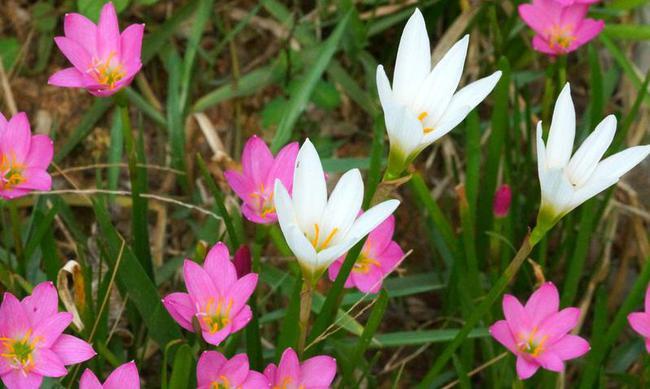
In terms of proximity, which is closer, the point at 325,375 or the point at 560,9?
the point at 325,375

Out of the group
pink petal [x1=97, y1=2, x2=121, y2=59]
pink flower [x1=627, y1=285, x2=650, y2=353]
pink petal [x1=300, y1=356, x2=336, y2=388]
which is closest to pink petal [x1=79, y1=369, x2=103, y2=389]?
pink petal [x1=300, y1=356, x2=336, y2=388]

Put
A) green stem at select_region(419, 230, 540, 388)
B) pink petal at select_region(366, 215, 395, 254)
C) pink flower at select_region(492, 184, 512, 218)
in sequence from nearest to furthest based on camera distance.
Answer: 1. green stem at select_region(419, 230, 540, 388)
2. pink petal at select_region(366, 215, 395, 254)
3. pink flower at select_region(492, 184, 512, 218)

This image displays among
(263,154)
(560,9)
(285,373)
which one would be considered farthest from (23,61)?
(285,373)

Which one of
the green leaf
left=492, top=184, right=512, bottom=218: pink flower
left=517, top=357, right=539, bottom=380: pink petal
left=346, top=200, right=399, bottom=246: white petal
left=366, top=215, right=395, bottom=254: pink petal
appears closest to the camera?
left=346, top=200, right=399, bottom=246: white petal

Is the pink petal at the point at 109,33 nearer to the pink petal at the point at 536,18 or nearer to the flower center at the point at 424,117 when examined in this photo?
the flower center at the point at 424,117

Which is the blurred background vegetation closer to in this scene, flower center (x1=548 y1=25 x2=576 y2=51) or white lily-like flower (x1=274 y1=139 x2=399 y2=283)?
flower center (x1=548 y1=25 x2=576 y2=51)

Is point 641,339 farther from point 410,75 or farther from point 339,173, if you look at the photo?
point 410,75

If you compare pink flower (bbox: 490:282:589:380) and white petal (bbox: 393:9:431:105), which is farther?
pink flower (bbox: 490:282:589:380)

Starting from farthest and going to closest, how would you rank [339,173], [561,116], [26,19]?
1. [26,19]
2. [339,173]
3. [561,116]

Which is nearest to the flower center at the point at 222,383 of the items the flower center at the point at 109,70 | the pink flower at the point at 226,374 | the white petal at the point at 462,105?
the pink flower at the point at 226,374
